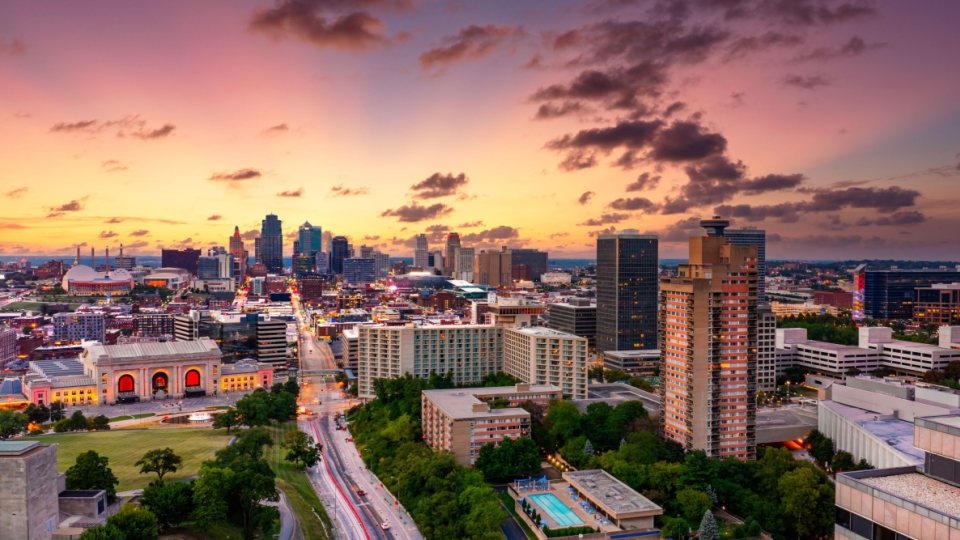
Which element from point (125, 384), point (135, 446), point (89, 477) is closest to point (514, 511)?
point (89, 477)

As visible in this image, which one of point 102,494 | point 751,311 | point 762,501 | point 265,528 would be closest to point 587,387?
point 751,311

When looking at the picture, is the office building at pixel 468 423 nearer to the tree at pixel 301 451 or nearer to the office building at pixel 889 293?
the tree at pixel 301 451

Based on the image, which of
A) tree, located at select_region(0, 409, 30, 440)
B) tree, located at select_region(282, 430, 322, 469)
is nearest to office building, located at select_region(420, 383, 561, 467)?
tree, located at select_region(282, 430, 322, 469)

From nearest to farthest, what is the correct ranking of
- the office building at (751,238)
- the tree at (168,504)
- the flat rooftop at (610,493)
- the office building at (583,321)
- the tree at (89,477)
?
1. the tree at (168,504)
2. the tree at (89,477)
3. the flat rooftop at (610,493)
4. the office building at (583,321)
5. the office building at (751,238)

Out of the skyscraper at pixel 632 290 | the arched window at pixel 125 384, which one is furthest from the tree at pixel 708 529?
the arched window at pixel 125 384

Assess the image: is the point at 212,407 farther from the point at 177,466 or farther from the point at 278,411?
the point at 177,466

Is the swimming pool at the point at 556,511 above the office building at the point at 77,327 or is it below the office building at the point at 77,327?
below

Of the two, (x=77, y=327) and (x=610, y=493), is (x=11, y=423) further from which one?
(x=77, y=327)
